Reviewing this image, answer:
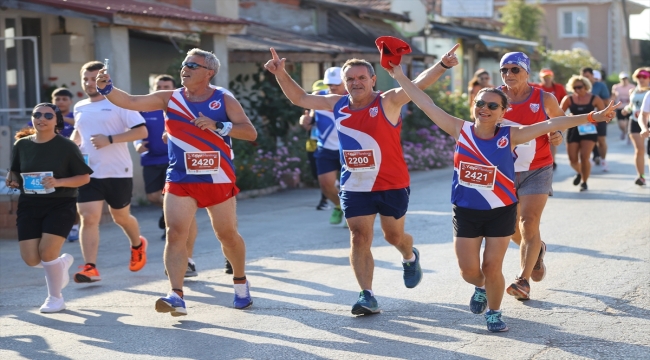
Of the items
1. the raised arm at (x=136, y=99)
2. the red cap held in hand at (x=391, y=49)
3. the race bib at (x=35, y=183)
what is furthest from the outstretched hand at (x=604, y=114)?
the race bib at (x=35, y=183)

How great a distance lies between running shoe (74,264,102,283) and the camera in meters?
9.01

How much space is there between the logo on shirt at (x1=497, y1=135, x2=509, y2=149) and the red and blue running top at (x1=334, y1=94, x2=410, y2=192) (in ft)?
3.35

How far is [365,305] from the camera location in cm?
726

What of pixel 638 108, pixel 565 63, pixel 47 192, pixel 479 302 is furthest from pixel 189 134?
pixel 565 63

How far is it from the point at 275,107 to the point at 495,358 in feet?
44.6

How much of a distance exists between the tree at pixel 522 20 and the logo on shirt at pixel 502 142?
4000 cm

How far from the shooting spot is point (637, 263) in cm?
906

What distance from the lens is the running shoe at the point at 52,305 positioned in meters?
7.98

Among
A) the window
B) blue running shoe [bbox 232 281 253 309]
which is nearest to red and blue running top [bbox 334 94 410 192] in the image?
blue running shoe [bbox 232 281 253 309]

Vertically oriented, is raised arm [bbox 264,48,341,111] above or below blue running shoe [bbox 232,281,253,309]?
above

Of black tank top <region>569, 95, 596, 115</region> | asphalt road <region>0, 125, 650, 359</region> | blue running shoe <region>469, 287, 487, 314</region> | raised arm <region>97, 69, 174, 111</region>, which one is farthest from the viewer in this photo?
black tank top <region>569, 95, 596, 115</region>

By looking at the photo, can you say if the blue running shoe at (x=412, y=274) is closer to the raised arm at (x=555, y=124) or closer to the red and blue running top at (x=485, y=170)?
the red and blue running top at (x=485, y=170)

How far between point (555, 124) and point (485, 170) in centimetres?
54

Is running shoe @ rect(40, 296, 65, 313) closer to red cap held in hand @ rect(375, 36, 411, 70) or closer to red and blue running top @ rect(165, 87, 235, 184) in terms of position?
red and blue running top @ rect(165, 87, 235, 184)
